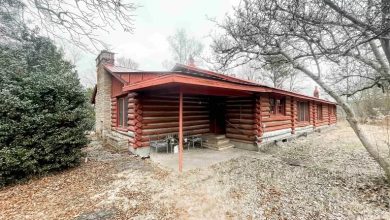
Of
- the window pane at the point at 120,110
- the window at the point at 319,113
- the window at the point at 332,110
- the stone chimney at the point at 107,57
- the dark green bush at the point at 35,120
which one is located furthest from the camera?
the window at the point at 332,110

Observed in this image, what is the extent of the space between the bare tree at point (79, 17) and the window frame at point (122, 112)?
475cm

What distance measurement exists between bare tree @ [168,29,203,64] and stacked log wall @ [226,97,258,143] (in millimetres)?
18078

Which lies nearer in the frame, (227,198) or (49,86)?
(227,198)

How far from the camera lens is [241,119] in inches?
350

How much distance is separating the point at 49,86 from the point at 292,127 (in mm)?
11307

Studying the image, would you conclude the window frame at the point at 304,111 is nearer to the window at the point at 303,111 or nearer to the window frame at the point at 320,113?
the window at the point at 303,111

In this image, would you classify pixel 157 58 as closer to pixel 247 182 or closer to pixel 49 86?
pixel 49 86

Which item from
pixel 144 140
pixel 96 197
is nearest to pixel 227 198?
pixel 96 197

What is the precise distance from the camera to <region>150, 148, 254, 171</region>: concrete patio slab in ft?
20.5

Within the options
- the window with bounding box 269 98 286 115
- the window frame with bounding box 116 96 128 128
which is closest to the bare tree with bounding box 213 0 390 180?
the window with bounding box 269 98 286 115

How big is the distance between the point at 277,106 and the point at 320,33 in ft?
19.6

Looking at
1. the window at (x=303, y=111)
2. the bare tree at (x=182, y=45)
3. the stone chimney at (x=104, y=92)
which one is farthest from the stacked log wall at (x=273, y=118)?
the bare tree at (x=182, y=45)

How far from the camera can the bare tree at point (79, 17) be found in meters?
4.29

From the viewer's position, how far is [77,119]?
6.42m
